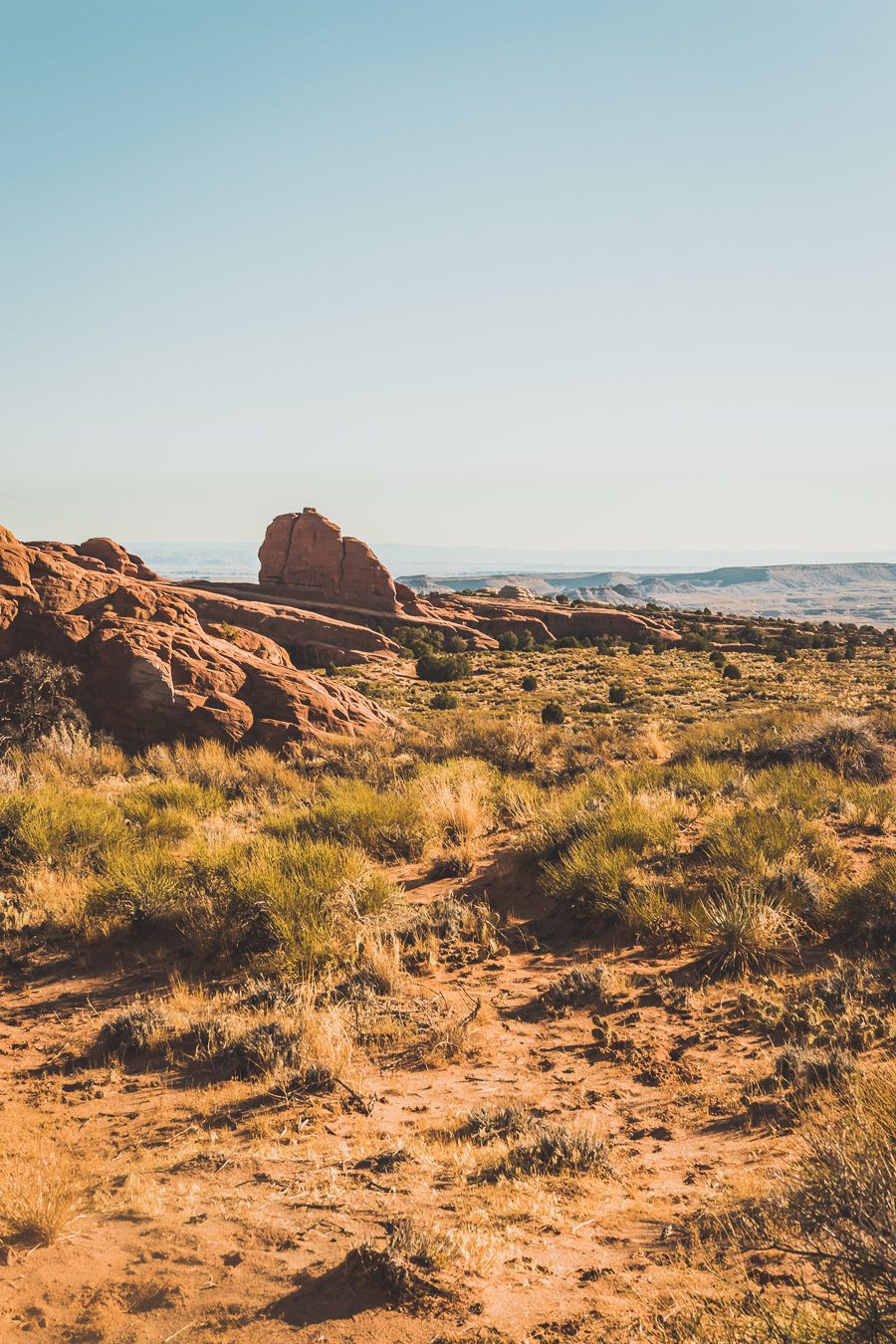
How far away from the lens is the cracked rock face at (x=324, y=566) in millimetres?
62875

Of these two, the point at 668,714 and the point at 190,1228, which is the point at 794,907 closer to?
the point at 190,1228

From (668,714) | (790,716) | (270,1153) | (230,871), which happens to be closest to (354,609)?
(668,714)

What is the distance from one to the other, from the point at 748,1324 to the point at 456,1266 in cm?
125

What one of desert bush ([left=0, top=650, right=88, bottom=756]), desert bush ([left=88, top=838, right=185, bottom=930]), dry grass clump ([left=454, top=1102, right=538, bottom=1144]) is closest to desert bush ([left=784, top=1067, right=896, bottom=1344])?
dry grass clump ([left=454, top=1102, right=538, bottom=1144])

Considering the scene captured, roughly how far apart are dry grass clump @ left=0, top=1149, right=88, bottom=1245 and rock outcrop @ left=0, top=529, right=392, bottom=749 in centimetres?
1219

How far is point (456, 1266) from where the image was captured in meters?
3.41

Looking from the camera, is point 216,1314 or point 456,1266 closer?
point 216,1314

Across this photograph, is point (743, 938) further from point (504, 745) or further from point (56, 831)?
point (504, 745)

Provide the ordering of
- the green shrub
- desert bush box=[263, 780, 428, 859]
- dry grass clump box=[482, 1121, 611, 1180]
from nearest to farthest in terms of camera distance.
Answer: dry grass clump box=[482, 1121, 611, 1180] < desert bush box=[263, 780, 428, 859] < the green shrub

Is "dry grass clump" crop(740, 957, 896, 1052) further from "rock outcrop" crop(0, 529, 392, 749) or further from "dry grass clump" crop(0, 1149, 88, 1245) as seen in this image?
"rock outcrop" crop(0, 529, 392, 749)

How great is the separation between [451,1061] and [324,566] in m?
60.7

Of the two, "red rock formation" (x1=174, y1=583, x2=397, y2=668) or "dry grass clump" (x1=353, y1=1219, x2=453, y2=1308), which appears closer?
"dry grass clump" (x1=353, y1=1219, x2=453, y2=1308)

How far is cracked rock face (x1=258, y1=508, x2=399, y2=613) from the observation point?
2475 inches

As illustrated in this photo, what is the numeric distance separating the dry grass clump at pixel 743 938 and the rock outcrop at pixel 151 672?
10.8m
